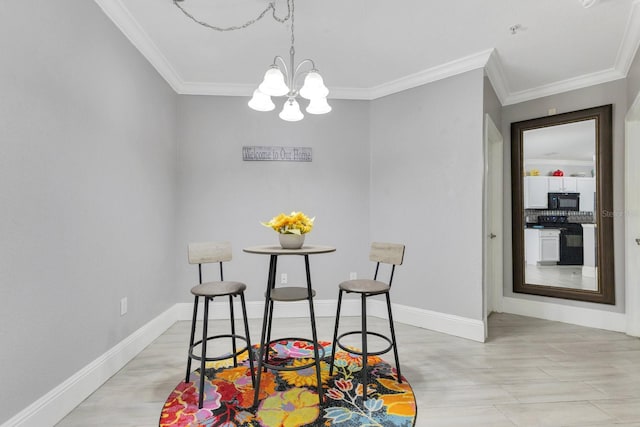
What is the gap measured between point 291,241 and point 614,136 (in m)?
3.48

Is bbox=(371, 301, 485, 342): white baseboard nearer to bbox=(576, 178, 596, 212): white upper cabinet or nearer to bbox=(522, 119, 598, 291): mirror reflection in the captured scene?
bbox=(522, 119, 598, 291): mirror reflection

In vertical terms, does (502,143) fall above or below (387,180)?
above

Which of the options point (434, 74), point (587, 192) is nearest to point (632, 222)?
point (587, 192)

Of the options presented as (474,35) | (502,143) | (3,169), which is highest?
(474,35)

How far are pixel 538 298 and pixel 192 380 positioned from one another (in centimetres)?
364

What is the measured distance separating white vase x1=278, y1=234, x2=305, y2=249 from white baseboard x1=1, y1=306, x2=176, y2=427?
55.5 inches

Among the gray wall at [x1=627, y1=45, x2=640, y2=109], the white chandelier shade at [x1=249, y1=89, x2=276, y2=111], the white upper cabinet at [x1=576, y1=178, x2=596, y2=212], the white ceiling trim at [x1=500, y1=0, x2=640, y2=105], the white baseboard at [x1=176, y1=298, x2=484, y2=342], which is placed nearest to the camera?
the white chandelier shade at [x1=249, y1=89, x2=276, y2=111]

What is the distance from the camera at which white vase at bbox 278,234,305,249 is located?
6.79 feet

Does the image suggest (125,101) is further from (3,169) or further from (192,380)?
(192,380)

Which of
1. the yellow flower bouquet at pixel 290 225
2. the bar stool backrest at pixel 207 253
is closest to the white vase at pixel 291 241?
the yellow flower bouquet at pixel 290 225

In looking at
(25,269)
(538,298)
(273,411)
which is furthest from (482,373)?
(25,269)

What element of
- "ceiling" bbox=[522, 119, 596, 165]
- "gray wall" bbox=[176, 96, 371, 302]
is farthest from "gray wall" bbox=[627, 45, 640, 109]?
"gray wall" bbox=[176, 96, 371, 302]

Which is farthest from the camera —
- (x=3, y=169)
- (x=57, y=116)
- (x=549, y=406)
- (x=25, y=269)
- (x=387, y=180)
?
(x=387, y=180)

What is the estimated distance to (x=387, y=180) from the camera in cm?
370
